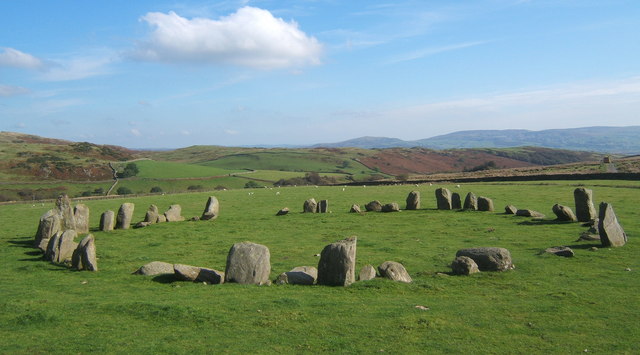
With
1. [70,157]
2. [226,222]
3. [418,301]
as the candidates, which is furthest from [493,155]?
[418,301]

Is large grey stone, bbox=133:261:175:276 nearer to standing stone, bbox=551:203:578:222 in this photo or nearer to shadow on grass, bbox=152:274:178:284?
shadow on grass, bbox=152:274:178:284

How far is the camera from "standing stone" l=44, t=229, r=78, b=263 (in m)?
21.4

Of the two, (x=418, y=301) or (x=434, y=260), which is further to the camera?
(x=434, y=260)

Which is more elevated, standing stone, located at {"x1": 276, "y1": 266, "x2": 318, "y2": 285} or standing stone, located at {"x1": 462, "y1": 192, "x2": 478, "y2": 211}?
standing stone, located at {"x1": 462, "y1": 192, "x2": 478, "y2": 211}

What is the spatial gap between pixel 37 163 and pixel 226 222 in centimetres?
8675

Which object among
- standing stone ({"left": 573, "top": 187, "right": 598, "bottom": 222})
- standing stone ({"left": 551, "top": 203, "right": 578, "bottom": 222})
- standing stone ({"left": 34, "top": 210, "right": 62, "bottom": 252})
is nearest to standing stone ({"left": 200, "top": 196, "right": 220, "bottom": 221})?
standing stone ({"left": 34, "top": 210, "right": 62, "bottom": 252})

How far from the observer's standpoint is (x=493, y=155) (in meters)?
178

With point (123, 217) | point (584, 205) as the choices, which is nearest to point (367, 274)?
point (584, 205)

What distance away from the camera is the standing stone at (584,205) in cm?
2744

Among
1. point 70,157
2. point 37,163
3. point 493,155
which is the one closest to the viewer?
point 37,163

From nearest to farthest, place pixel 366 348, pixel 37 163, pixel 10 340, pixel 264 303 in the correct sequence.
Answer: pixel 366 348 → pixel 10 340 → pixel 264 303 → pixel 37 163

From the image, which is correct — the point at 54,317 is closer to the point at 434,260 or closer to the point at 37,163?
the point at 434,260

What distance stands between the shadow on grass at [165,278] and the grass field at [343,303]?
10 centimetres

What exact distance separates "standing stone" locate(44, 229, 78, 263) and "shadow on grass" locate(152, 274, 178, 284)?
643 cm
